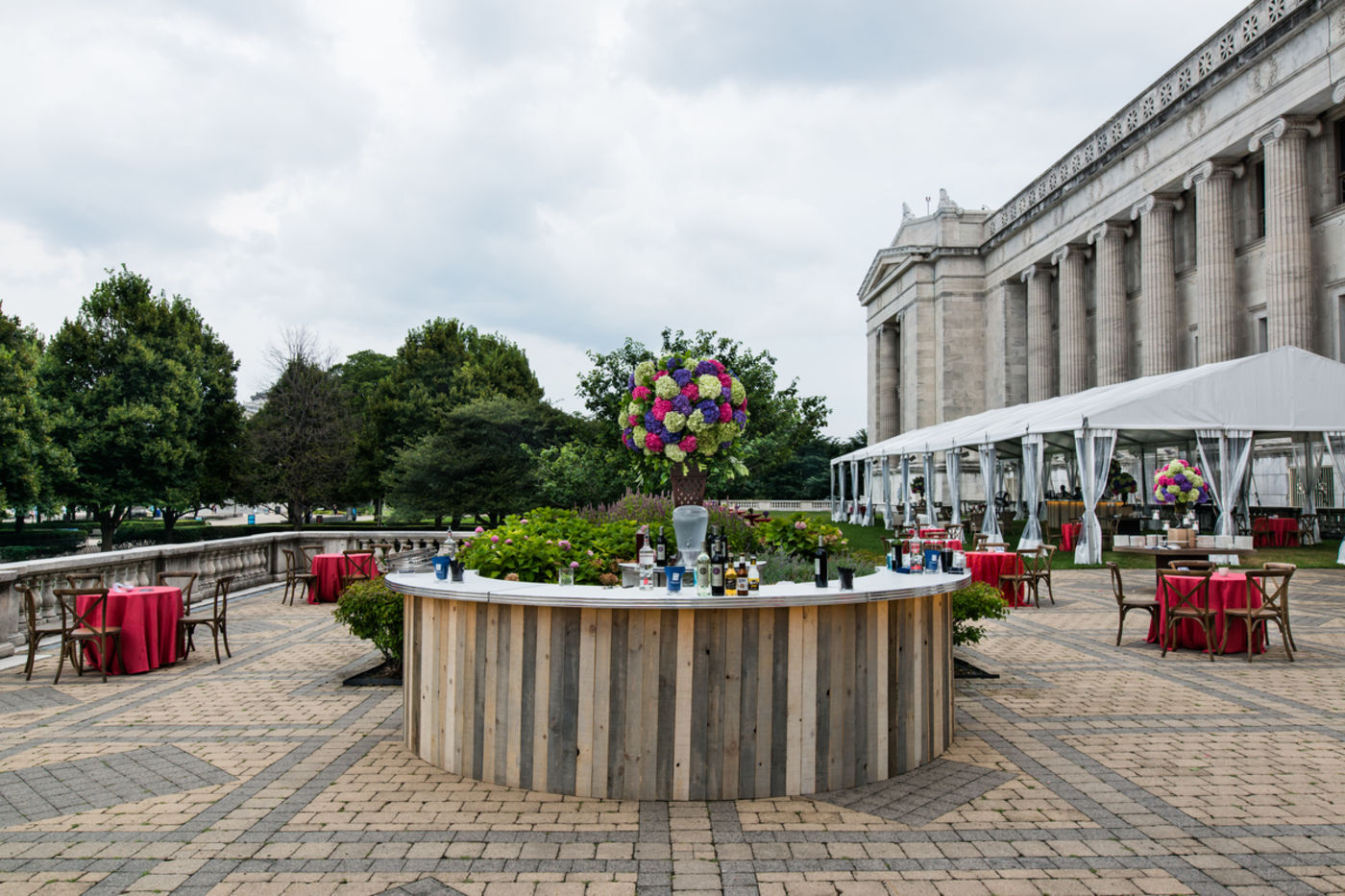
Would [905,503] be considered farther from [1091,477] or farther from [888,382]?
[888,382]

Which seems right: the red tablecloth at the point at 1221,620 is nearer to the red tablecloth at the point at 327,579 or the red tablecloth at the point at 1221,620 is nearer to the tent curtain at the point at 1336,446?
the red tablecloth at the point at 327,579

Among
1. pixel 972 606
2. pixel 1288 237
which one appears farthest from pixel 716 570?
pixel 1288 237

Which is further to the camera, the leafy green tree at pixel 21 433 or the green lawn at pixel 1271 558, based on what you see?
the leafy green tree at pixel 21 433

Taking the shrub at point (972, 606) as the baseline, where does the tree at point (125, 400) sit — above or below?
above

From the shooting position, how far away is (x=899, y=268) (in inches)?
2084

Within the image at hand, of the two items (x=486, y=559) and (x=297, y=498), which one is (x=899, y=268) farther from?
(x=486, y=559)

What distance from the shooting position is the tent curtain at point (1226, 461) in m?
18.7

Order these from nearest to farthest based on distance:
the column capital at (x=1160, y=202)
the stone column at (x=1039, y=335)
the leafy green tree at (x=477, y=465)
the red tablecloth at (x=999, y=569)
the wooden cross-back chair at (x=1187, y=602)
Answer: the wooden cross-back chair at (x=1187, y=602) < the red tablecloth at (x=999, y=569) < the column capital at (x=1160, y=202) < the leafy green tree at (x=477, y=465) < the stone column at (x=1039, y=335)

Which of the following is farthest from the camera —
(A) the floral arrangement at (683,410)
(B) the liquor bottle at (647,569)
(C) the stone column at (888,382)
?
(C) the stone column at (888,382)

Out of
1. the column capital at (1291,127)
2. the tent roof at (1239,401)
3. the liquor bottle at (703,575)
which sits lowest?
the liquor bottle at (703,575)

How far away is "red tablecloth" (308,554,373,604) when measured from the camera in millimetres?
14547

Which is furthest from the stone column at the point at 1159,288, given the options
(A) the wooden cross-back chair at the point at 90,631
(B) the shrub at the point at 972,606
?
(A) the wooden cross-back chair at the point at 90,631

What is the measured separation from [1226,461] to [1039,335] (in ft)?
80.6

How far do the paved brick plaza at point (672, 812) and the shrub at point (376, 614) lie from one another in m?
0.50
